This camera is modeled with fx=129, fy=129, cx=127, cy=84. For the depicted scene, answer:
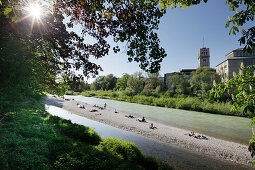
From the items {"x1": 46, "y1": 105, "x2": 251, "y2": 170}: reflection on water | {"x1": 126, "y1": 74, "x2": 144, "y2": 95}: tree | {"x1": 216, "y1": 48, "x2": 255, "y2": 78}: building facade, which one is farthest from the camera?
{"x1": 126, "y1": 74, "x2": 144, "y2": 95}: tree

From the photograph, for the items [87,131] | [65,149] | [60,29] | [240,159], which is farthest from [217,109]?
[60,29]

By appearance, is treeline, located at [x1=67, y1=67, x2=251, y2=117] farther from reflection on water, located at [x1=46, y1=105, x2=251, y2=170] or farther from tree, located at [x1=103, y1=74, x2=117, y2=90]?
tree, located at [x1=103, y1=74, x2=117, y2=90]

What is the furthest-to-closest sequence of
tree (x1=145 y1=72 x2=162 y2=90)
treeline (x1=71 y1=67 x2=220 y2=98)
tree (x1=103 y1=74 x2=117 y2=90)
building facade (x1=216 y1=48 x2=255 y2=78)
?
tree (x1=103 y1=74 x2=117 y2=90) < tree (x1=145 y1=72 x2=162 y2=90) < building facade (x1=216 y1=48 x2=255 y2=78) < treeline (x1=71 y1=67 x2=220 y2=98)

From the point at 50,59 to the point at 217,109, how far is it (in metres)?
34.5

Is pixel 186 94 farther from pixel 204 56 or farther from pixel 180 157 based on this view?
pixel 204 56

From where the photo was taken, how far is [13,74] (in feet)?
16.5

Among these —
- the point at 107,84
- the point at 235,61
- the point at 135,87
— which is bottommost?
the point at 135,87

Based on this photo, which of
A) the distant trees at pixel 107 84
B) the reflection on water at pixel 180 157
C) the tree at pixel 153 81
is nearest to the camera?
the reflection on water at pixel 180 157

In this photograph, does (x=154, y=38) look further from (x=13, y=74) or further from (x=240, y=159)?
(x=240, y=159)

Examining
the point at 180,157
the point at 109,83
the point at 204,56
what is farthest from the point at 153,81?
the point at 204,56

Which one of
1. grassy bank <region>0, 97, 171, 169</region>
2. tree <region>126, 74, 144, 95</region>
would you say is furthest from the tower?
grassy bank <region>0, 97, 171, 169</region>

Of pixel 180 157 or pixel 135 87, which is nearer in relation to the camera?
pixel 180 157

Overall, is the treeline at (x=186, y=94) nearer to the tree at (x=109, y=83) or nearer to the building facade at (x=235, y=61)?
the building facade at (x=235, y=61)

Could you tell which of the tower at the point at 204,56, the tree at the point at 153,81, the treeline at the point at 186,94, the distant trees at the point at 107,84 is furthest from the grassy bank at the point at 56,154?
the tower at the point at 204,56
